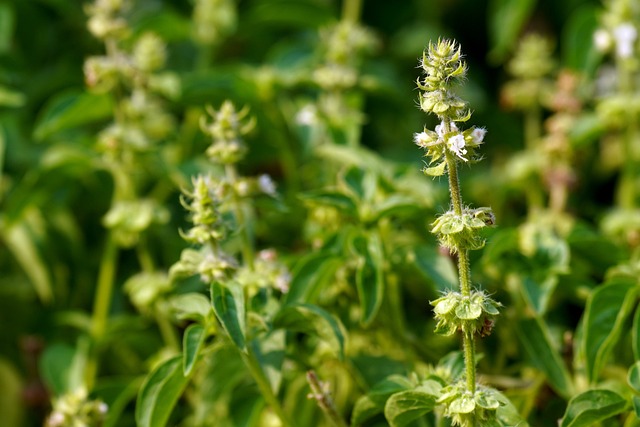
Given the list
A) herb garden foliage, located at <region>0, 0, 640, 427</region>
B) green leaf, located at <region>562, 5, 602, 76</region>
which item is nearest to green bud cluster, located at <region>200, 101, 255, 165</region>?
herb garden foliage, located at <region>0, 0, 640, 427</region>

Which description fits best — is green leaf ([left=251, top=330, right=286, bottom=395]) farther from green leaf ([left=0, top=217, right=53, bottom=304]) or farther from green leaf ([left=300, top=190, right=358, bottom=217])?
green leaf ([left=0, top=217, right=53, bottom=304])

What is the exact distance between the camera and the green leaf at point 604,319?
163 cm

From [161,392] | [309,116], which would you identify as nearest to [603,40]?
[309,116]

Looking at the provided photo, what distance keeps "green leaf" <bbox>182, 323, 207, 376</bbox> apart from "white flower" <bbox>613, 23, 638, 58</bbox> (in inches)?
53.2

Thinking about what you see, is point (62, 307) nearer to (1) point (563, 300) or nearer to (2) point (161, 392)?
(2) point (161, 392)

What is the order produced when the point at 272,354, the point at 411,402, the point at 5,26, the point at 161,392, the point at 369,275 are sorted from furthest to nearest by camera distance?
the point at 5,26 < the point at 369,275 < the point at 272,354 < the point at 161,392 < the point at 411,402

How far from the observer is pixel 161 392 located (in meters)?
1.52

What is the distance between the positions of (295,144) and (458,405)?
1389mm

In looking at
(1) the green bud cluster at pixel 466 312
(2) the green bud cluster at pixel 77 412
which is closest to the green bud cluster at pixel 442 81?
(1) the green bud cluster at pixel 466 312

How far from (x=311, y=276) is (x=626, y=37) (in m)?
1.09

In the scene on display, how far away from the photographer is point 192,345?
1474 mm

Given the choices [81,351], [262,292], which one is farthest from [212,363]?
[81,351]

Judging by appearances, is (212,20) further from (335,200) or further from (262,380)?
(262,380)

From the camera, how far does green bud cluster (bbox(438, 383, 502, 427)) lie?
1325 mm
